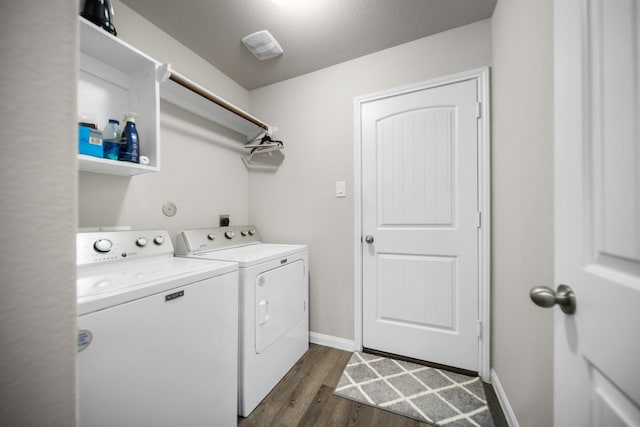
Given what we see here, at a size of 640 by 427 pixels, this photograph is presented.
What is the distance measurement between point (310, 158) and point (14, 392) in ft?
6.55

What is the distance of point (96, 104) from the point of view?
1.29 metres

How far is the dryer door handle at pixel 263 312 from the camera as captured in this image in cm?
138

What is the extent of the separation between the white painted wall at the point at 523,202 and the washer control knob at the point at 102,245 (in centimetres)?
192

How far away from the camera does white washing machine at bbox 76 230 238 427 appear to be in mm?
726

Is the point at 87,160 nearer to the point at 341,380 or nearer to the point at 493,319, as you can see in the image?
the point at 341,380

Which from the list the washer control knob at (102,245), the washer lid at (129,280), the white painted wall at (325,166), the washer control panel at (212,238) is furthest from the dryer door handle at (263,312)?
the washer control knob at (102,245)

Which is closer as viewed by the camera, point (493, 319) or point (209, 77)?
point (493, 319)

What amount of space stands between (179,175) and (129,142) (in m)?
0.53

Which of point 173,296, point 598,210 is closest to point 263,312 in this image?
point 173,296

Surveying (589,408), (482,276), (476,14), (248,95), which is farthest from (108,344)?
(476,14)

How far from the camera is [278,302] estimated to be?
1.54 metres

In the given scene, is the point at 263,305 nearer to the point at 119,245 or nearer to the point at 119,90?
the point at 119,245

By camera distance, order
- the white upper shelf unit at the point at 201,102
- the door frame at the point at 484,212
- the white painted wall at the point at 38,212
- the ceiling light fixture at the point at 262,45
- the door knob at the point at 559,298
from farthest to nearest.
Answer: the ceiling light fixture at the point at 262,45 → the door frame at the point at 484,212 → the white upper shelf unit at the point at 201,102 → the door knob at the point at 559,298 → the white painted wall at the point at 38,212

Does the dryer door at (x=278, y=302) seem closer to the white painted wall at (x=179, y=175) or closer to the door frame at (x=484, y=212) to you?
the white painted wall at (x=179, y=175)
